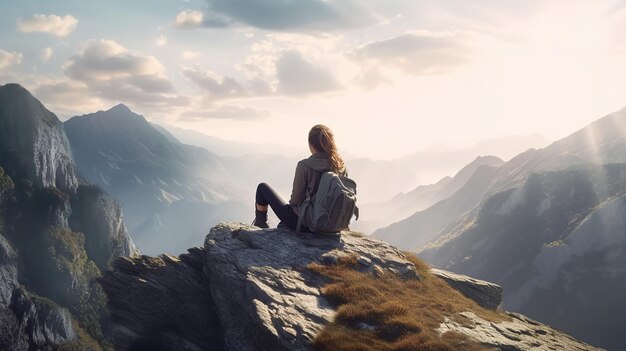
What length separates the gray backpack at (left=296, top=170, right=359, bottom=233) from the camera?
56.7ft

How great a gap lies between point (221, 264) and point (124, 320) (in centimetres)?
513

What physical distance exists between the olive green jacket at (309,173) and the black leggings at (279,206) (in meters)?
1.11

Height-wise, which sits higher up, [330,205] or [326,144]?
[326,144]

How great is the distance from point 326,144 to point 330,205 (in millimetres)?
2718

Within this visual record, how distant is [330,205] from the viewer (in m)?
17.5

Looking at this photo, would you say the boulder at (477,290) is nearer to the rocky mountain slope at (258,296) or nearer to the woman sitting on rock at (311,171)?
the rocky mountain slope at (258,296)

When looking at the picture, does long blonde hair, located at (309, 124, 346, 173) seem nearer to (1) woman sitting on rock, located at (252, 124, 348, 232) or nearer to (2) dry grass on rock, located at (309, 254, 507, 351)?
(1) woman sitting on rock, located at (252, 124, 348, 232)

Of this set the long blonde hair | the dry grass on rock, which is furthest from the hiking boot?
the dry grass on rock

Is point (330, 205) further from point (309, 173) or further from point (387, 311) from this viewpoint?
point (387, 311)

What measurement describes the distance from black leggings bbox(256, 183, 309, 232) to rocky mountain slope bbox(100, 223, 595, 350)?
477 mm

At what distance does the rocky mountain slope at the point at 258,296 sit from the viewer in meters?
13.0

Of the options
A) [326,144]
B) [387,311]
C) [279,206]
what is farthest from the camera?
[279,206]

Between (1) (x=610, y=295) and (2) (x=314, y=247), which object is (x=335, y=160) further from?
(1) (x=610, y=295)

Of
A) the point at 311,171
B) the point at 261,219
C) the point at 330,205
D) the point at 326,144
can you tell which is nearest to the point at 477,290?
the point at 330,205
